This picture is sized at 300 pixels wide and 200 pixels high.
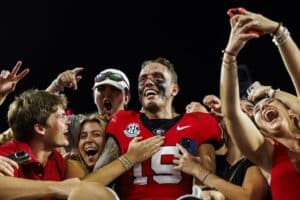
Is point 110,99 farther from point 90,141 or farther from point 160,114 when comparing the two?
point 160,114

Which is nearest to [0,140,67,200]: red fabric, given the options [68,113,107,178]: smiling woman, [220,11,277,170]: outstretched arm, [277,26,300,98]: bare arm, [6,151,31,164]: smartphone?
[6,151,31,164]: smartphone

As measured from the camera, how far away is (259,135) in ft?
6.70

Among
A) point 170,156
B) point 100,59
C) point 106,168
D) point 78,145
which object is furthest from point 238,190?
point 100,59

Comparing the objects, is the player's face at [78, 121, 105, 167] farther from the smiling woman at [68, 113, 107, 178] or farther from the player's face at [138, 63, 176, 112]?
the player's face at [138, 63, 176, 112]

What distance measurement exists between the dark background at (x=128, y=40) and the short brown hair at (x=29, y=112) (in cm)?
429

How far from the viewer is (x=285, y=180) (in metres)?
1.94

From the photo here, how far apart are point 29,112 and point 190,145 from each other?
27.7 inches

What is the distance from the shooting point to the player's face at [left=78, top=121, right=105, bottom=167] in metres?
2.75

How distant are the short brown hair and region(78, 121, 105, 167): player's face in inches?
11.2

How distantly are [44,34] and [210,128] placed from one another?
17.7ft

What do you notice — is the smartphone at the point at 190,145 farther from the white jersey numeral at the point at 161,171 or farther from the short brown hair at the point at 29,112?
the short brown hair at the point at 29,112

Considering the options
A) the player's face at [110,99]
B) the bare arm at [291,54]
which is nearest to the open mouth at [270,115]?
the bare arm at [291,54]

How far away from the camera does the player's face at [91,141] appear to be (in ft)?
9.04

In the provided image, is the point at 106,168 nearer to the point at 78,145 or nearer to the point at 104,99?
the point at 78,145
